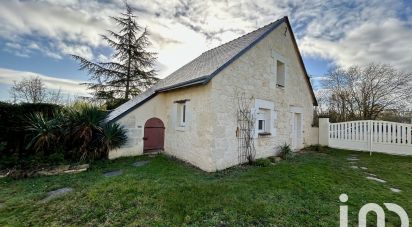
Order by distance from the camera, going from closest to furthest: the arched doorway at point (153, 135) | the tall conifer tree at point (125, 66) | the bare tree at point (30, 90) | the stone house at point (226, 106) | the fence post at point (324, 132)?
1. the stone house at point (226, 106)
2. the arched doorway at point (153, 135)
3. the fence post at point (324, 132)
4. the tall conifer tree at point (125, 66)
5. the bare tree at point (30, 90)

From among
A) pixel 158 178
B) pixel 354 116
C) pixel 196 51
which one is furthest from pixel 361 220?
pixel 354 116

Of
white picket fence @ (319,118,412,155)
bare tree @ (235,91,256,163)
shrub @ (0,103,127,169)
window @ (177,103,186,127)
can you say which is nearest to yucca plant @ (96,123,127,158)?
shrub @ (0,103,127,169)

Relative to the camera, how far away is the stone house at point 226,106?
20.4 feet

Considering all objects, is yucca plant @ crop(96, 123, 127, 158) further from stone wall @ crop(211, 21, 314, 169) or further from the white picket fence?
the white picket fence

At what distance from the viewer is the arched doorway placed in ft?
28.0

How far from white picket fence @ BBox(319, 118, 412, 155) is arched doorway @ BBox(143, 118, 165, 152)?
34.0 ft

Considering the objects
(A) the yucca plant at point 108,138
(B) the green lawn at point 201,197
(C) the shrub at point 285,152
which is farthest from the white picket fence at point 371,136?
(A) the yucca plant at point 108,138

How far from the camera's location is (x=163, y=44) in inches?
467

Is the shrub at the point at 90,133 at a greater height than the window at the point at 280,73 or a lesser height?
lesser

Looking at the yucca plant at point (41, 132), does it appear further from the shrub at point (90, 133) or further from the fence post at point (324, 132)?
the fence post at point (324, 132)

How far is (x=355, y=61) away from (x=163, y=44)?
16.9 metres

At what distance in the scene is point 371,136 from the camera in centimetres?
970

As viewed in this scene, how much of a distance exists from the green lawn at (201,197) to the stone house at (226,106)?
52.1 inches

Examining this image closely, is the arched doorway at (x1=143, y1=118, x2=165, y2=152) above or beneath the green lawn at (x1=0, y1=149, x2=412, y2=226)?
above
